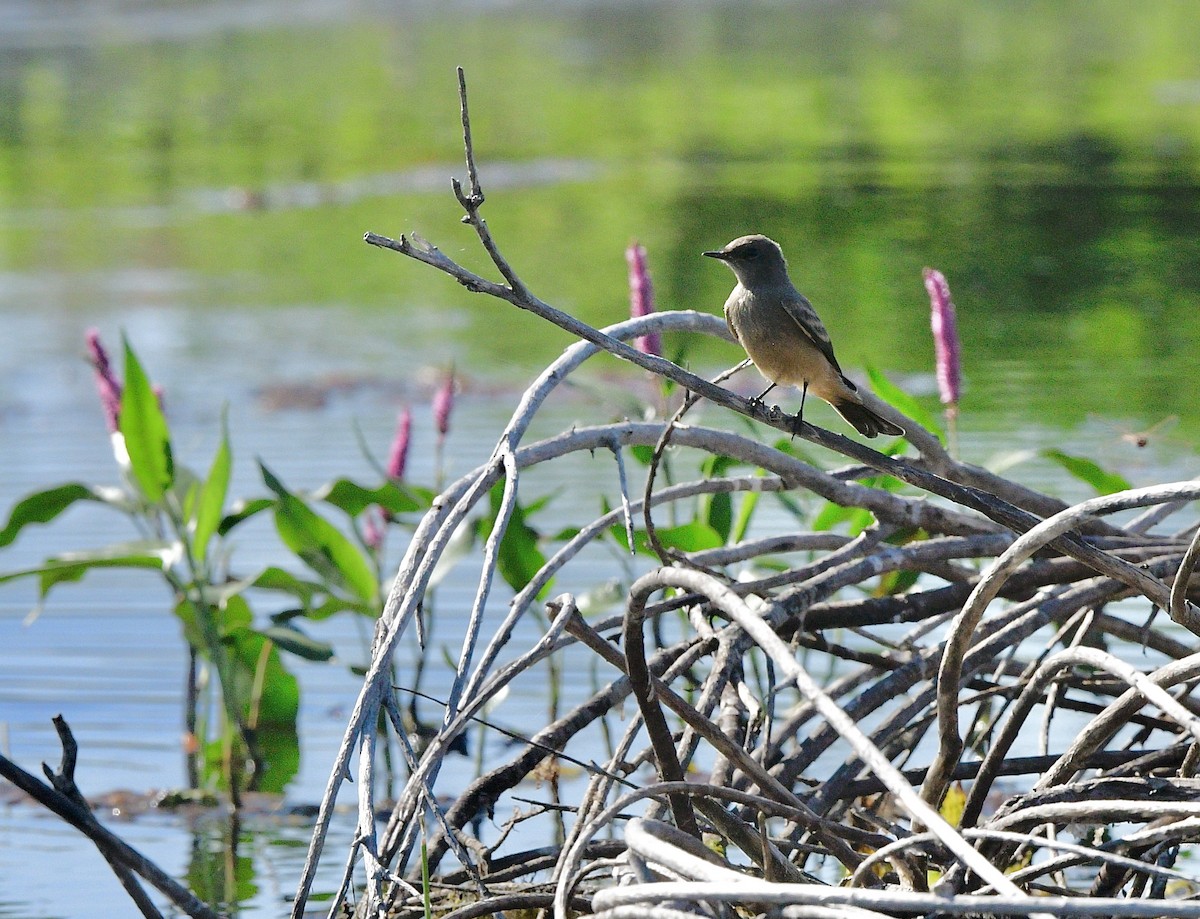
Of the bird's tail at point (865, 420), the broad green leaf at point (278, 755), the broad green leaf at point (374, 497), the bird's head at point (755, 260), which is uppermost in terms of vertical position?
the bird's head at point (755, 260)

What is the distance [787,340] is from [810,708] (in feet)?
2.31

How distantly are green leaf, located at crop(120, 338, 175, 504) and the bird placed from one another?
5.41 feet

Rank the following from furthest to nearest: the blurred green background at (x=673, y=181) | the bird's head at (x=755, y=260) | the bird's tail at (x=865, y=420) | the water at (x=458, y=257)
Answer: the blurred green background at (x=673, y=181)
the water at (x=458, y=257)
the bird's head at (x=755, y=260)
the bird's tail at (x=865, y=420)

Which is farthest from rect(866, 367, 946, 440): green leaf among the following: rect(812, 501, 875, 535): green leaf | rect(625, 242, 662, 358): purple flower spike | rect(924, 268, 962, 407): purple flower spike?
rect(625, 242, 662, 358): purple flower spike

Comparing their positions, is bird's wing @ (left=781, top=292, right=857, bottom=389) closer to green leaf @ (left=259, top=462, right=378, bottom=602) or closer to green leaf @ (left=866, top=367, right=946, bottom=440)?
green leaf @ (left=866, top=367, right=946, bottom=440)

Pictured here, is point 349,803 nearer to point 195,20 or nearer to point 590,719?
point 590,719

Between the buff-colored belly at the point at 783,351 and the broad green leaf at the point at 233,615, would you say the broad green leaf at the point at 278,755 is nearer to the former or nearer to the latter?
the broad green leaf at the point at 233,615

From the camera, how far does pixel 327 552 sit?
4637 mm

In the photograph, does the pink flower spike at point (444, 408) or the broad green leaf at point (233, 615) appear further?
the broad green leaf at point (233, 615)

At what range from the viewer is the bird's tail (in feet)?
11.1

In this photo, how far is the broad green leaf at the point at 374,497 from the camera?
4.29 metres

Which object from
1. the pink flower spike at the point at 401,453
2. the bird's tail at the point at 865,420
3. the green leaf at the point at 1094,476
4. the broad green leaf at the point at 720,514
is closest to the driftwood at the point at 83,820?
the bird's tail at the point at 865,420

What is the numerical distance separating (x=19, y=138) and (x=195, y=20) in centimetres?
1677

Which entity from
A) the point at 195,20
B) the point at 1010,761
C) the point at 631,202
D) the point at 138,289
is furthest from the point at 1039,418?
the point at 195,20
